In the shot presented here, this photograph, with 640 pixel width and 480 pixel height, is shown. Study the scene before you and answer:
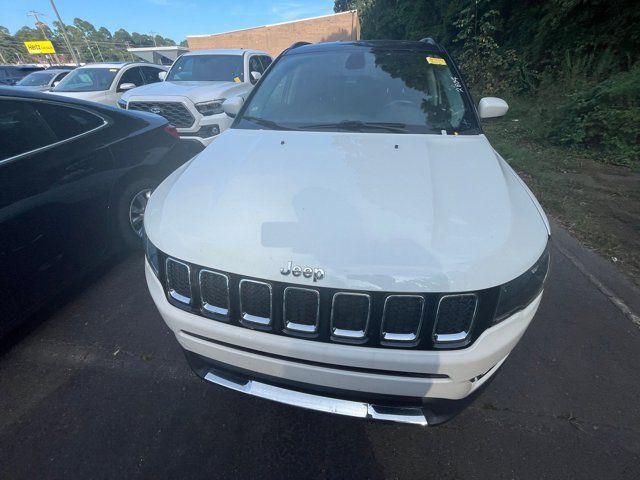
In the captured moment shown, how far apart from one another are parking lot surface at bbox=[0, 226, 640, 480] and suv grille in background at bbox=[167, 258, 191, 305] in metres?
0.71

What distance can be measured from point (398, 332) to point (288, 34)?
44.7 metres

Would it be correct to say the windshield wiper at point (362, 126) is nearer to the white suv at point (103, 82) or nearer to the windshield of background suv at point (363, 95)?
the windshield of background suv at point (363, 95)

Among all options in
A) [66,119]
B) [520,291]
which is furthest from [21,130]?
[520,291]

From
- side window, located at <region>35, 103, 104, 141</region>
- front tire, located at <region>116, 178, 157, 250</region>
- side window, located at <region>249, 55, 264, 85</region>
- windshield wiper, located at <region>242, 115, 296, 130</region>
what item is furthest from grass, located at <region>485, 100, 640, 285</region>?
side window, located at <region>249, 55, 264, 85</region>

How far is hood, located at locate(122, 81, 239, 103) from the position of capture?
5828 millimetres

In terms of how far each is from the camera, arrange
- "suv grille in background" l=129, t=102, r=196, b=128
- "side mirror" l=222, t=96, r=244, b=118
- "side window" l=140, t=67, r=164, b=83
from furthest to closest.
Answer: "side window" l=140, t=67, r=164, b=83 → "suv grille in background" l=129, t=102, r=196, b=128 → "side mirror" l=222, t=96, r=244, b=118

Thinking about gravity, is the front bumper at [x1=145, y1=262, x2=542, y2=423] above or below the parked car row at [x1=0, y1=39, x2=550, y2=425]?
below

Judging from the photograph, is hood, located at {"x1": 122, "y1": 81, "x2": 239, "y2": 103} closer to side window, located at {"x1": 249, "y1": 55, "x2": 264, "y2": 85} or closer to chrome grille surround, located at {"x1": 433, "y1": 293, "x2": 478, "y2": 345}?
side window, located at {"x1": 249, "y1": 55, "x2": 264, "y2": 85}

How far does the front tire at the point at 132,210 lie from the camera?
2.98 m

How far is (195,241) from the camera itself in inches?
56.2

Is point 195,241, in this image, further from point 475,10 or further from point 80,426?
point 475,10

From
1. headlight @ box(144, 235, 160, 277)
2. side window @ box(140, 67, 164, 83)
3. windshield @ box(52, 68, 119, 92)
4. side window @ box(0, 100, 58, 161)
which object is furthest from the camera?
side window @ box(140, 67, 164, 83)

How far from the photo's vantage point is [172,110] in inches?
229

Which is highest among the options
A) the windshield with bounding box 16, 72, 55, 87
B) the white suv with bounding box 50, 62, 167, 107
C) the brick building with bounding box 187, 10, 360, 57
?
the brick building with bounding box 187, 10, 360, 57
